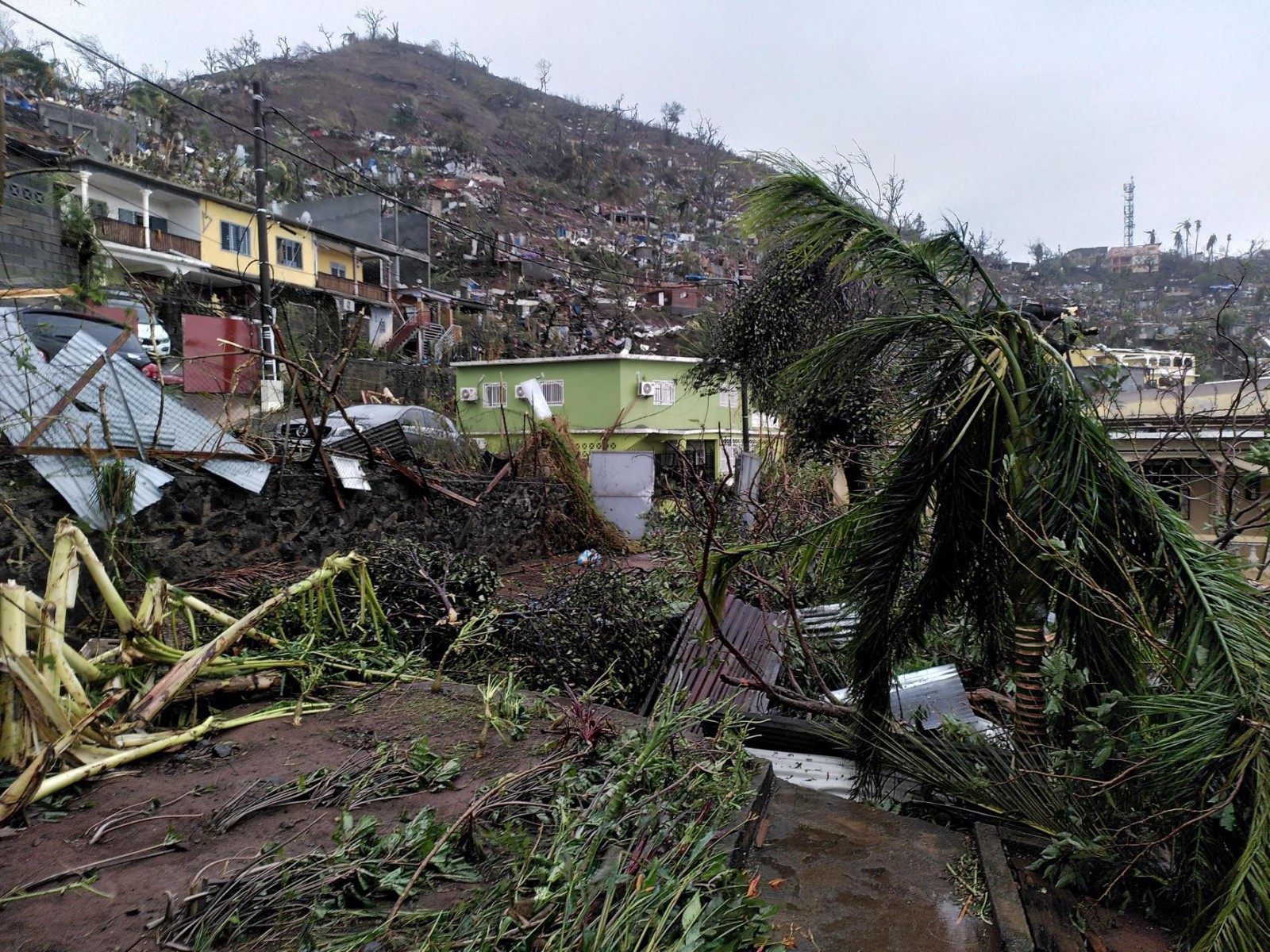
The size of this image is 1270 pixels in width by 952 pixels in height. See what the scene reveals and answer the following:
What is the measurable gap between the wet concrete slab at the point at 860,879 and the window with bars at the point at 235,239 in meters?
28.7

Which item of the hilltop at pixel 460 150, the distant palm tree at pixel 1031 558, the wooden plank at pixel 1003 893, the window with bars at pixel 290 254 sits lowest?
the wooden plank at pixel 1003 893

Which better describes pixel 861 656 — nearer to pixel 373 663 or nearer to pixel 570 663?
pixel 570 663

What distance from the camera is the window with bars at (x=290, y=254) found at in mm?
29281

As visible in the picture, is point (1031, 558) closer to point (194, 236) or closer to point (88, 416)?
point (88, 416)

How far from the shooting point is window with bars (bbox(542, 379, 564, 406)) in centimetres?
2331

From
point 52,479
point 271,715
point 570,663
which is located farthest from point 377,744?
point 52,479

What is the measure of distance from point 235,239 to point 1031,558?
1185 inches

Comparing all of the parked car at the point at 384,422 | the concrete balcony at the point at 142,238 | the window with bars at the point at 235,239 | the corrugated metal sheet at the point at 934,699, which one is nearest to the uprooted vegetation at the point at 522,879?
the corrugated metal sheet at the point at 934,699

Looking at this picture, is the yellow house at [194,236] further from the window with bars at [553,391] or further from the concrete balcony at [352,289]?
the window with bars at [553,391]

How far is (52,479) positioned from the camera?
550 cm

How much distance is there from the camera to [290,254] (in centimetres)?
2988

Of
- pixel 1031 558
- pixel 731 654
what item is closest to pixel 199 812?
pixel 731 654

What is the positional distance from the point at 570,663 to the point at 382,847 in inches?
127

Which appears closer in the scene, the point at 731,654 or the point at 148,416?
the point at 731,654
